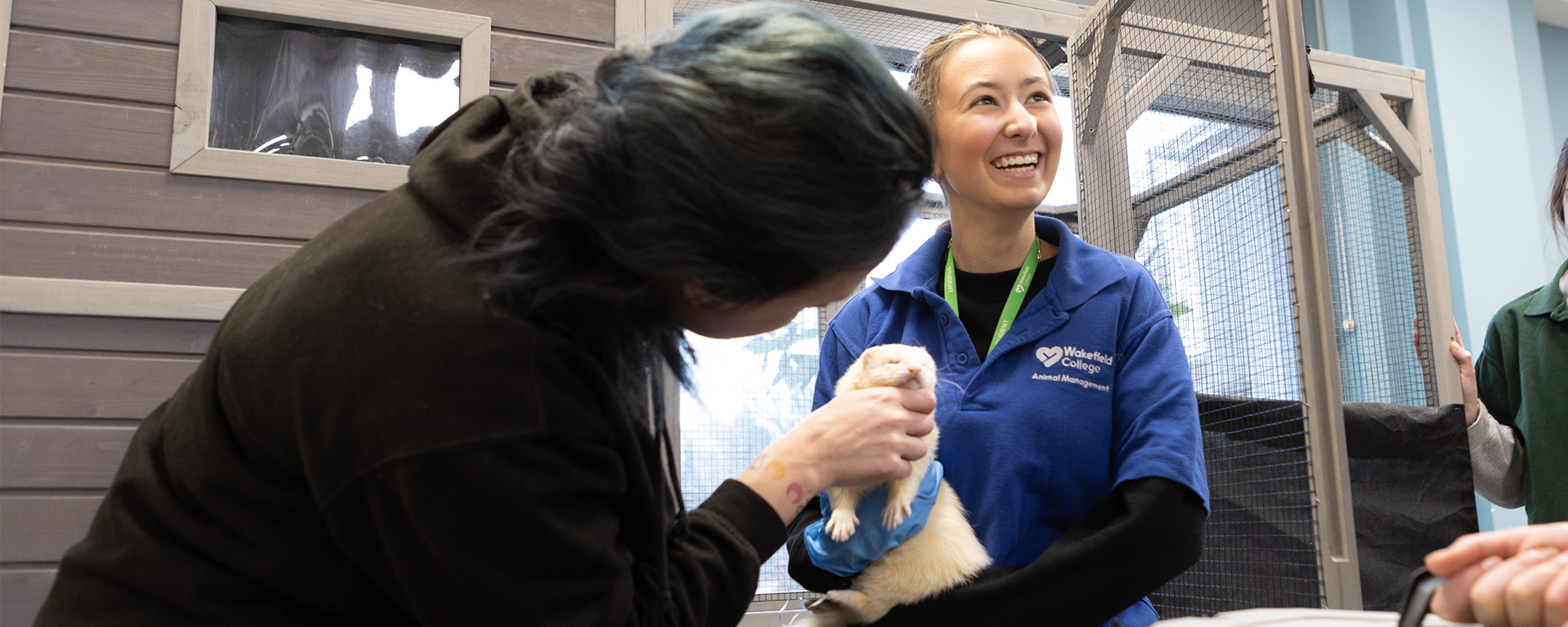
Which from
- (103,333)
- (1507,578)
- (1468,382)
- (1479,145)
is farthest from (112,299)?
(1479,145)

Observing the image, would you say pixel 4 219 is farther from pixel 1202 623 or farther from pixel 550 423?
pixel 1202 623

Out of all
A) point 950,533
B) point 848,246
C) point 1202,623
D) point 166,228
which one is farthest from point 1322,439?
point 166,228

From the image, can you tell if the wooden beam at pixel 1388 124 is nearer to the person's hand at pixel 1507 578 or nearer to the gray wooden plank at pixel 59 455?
the person's hand at pixel 1507 578

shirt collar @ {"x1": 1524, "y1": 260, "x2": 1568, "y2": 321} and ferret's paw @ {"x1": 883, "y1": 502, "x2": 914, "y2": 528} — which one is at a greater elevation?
shirt collar @ {"x1": 1524, "y1": 260, "x2": 1568, "y2": 321}

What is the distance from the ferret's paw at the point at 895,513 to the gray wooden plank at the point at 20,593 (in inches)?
71.4

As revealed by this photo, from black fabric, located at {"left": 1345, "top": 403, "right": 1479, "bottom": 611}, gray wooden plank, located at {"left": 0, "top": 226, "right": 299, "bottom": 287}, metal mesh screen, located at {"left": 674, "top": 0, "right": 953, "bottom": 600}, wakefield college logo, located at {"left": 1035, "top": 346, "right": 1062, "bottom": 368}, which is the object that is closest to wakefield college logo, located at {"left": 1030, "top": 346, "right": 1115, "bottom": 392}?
wakefield college logo, located at {"left": 1035, "top": 346, "right": 1062, "bottom": 368}

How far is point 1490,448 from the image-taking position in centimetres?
230

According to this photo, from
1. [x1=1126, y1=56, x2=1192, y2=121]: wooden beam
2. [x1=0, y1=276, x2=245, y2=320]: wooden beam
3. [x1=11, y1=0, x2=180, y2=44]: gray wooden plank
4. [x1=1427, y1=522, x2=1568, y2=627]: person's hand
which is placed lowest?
[x1=1427, y1=522, x2=1568, y2=627]: person's hand

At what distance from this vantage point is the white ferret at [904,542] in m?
1.17

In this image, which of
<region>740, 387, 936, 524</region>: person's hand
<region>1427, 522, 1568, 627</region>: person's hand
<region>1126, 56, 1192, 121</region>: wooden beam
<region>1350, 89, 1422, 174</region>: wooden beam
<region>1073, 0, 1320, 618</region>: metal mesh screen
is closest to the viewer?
<region>1427, 522, 1568, 627</region>: person's hand

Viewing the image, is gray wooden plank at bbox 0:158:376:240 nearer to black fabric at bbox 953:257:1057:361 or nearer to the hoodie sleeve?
black fabric at bbox 953:257:1057:361

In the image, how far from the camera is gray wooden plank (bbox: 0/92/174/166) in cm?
196

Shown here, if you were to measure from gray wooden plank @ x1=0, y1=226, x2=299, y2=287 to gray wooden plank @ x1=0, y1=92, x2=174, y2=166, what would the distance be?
1.7 inches

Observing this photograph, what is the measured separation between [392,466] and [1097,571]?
0.84 meters
